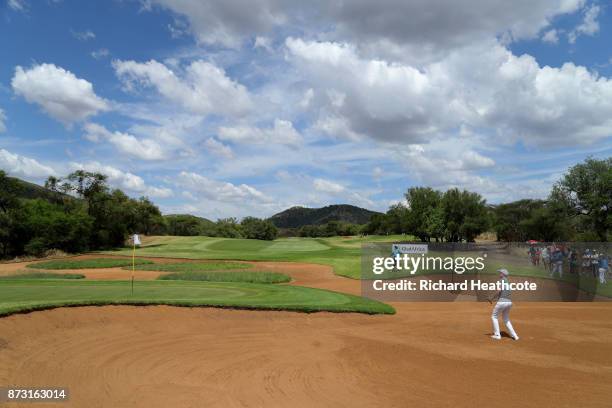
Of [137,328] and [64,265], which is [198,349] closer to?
[137,328]

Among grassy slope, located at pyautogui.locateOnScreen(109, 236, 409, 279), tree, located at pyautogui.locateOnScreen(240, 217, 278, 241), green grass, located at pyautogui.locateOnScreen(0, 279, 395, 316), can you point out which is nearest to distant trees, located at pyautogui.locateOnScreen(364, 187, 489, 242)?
grassy slope, located at pyautogui.locateOnScreen(109, 236, 409, 279)

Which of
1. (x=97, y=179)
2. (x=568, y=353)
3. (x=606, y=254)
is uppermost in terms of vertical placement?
(x=97, y=179)

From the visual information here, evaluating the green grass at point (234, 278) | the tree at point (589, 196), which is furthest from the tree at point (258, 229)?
the green grass at point (234, 278)

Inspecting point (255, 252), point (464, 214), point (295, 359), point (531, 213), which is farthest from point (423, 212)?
point (295, 359)

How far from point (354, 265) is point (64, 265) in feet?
90.7

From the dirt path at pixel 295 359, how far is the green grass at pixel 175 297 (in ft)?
1.83

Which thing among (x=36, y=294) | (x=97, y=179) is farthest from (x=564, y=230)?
(x=97, y=179)

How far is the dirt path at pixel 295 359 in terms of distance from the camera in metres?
9.38

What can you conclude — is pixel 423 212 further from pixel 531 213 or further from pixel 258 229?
pixel 258 229

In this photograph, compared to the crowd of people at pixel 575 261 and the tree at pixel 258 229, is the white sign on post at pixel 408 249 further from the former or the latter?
the tree at pixel 258 229

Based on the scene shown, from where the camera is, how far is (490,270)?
26.1 m

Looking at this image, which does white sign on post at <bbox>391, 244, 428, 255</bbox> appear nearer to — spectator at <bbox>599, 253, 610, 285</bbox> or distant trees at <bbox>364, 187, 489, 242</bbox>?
spectator at <bbox>599, 253, 610, 285</bbox>

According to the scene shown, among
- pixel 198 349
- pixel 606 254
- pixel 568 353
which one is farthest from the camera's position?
pixel 606 254

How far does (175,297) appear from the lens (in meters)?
19.2
